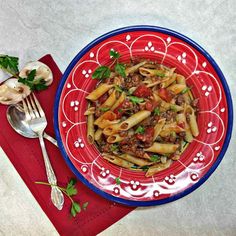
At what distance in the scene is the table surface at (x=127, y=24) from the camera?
1.96 metres

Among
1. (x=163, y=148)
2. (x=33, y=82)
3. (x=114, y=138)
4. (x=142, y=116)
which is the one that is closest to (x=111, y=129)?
(x=114, y=138)

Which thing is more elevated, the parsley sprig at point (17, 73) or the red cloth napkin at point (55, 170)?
the parsley sprig at point (17, 73)

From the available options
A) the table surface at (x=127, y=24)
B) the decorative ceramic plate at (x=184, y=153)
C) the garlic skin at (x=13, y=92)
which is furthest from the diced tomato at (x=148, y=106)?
the garlic skin at (x=13, y=92)

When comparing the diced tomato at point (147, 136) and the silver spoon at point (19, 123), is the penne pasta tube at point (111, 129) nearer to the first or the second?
the diced tomato at point (147, 136)

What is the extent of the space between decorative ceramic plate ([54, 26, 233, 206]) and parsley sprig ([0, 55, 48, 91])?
190 millimetres

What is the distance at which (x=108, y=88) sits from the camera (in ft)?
5.76

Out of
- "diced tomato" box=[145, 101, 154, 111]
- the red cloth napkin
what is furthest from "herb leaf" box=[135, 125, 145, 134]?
the red cloth napkin

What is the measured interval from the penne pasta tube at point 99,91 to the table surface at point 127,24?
1.06 ft

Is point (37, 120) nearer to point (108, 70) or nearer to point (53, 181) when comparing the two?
point (53, 181)

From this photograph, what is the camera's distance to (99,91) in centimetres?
175

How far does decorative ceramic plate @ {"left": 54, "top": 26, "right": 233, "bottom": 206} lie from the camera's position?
1.74 meters

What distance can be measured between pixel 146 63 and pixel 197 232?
97 cm

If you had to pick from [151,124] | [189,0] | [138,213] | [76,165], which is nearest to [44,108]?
[76,165]

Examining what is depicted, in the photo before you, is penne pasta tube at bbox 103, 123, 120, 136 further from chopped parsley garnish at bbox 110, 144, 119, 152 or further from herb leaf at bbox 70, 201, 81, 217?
herb leaf at bbox 70, 201, 81, 217
